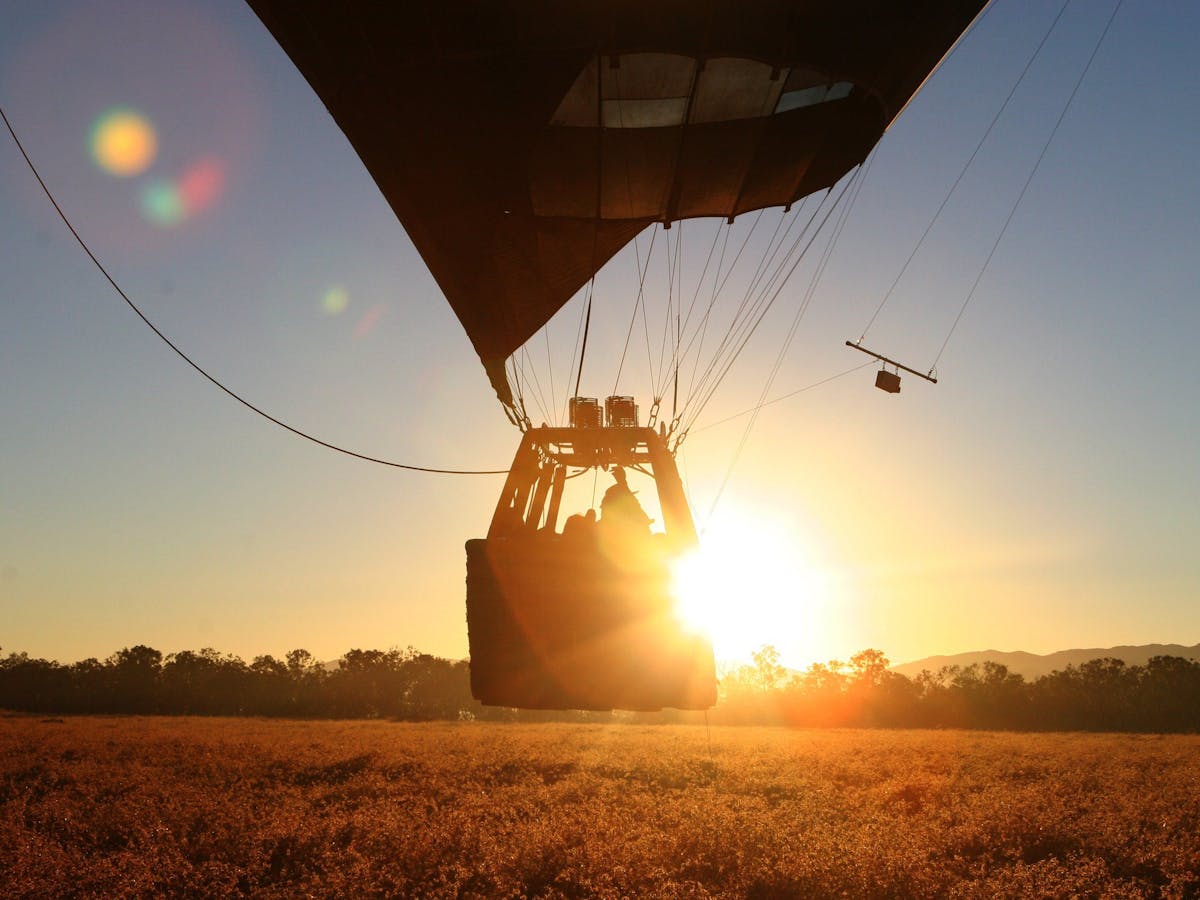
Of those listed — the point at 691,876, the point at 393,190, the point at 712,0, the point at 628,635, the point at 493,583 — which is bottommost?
the point at 691,876

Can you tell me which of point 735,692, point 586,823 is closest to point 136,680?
point 735,692

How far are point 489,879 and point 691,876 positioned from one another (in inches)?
116

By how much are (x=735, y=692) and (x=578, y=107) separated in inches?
2962

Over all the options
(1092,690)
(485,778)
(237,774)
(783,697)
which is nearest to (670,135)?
(485,778)

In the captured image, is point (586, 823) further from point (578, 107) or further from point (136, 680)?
point (136, 680)

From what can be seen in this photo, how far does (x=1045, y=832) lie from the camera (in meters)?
14.1

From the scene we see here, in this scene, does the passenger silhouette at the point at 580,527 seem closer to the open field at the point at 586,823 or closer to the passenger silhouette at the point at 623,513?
the passenger silhouette at the point at 623,513

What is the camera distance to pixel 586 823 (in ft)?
48.3

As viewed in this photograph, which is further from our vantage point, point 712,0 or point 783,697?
point 783,697

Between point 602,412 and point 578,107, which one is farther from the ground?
point 578,107

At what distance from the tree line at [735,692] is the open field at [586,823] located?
30064 millimetres

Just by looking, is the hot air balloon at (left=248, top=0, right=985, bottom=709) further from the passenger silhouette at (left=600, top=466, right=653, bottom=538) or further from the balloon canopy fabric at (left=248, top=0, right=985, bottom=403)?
the passenger silhouette at (left=600, top=466, right=653, bottom=538)

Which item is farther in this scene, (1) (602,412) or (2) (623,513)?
(1) (602,412)

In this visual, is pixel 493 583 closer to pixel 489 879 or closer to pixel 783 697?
pixel 489 879
